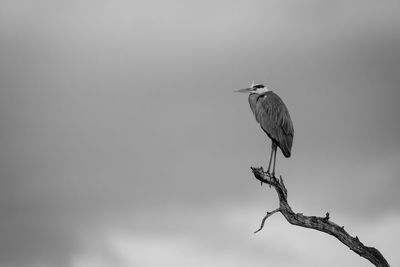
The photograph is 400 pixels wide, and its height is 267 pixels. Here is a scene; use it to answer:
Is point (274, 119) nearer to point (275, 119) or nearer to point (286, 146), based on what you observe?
point (275, 119)

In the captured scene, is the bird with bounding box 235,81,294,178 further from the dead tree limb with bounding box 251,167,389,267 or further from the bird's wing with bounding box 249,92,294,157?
the dead tree limb with bounding box 251,167,389,267

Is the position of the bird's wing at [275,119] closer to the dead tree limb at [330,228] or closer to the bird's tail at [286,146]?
the bird's tail at [286,146]

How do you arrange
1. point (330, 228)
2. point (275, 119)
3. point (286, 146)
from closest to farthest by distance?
point (330, 228)
point (286, 146)
point (275, 119)

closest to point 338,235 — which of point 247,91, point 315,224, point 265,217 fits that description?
point 315,224

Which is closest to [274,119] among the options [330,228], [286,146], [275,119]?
[275,119]

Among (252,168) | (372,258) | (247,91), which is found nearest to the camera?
(372,258)

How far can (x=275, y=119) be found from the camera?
26.2m

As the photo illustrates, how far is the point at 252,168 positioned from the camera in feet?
68.9

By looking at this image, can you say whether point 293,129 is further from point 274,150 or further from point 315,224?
point 315,224

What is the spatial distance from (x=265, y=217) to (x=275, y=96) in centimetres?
870

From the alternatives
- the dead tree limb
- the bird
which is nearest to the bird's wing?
the bird

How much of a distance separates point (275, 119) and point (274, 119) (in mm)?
45

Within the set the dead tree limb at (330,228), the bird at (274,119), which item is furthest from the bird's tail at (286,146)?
the dead tree limb at (330,228)

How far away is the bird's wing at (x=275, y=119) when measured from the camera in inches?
1014
